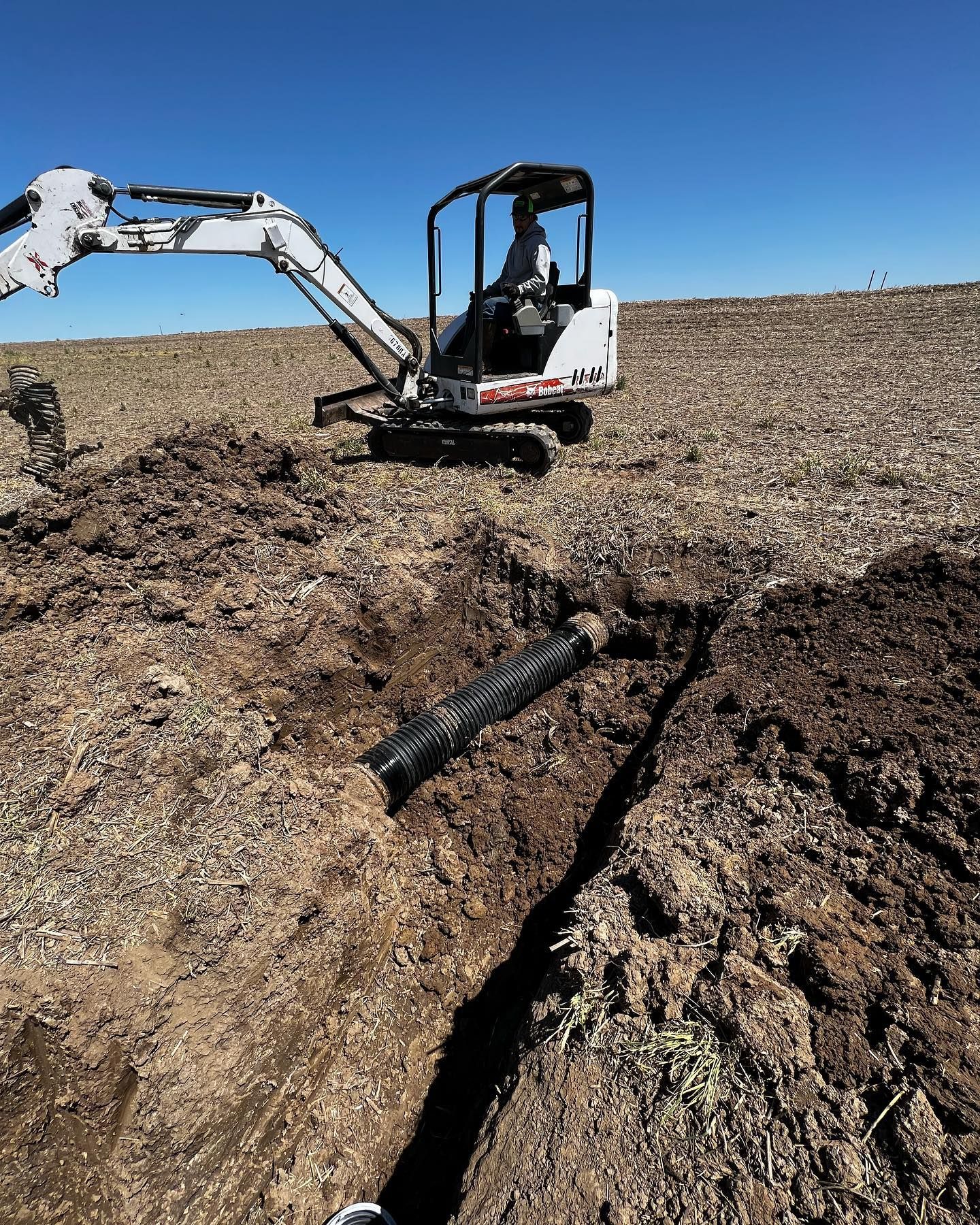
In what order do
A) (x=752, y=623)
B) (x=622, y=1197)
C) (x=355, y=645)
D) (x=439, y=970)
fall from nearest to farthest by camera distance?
(x=622, y=1197) < (x=439, y=970) < (x=752, y=623) < (x=355, y=645)

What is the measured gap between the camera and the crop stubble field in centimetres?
199

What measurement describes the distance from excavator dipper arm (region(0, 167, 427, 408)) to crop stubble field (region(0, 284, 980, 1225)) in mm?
1704

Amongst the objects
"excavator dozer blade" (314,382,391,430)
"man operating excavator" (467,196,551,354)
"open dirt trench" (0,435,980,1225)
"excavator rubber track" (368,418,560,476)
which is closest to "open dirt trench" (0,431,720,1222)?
"open dirt trench" (0,435,980,1225)

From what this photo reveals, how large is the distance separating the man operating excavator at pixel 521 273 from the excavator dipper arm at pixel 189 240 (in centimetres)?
113

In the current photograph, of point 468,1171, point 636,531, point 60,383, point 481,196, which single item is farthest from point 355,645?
point 60,383

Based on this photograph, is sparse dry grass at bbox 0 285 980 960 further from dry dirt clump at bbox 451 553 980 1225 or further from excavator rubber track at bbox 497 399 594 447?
dry dirt clump at bbox 451 553 980 1225

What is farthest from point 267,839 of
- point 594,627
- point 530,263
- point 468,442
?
point 530,263

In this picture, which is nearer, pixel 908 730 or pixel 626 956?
pixel 626 956

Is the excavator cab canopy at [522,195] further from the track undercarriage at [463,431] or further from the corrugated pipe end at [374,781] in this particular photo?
the corrugated pipe end at [374,781]

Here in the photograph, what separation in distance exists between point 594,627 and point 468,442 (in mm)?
3495

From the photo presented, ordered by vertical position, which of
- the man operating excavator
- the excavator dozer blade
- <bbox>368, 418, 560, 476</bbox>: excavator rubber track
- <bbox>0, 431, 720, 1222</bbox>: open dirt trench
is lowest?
<bbox>0, 431, 720, 1222</bbox>: open dirt trench

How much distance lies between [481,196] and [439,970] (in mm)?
6982

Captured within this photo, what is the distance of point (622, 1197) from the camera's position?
6.04ft

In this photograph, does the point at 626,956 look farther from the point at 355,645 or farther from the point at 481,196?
the point at 481,196
